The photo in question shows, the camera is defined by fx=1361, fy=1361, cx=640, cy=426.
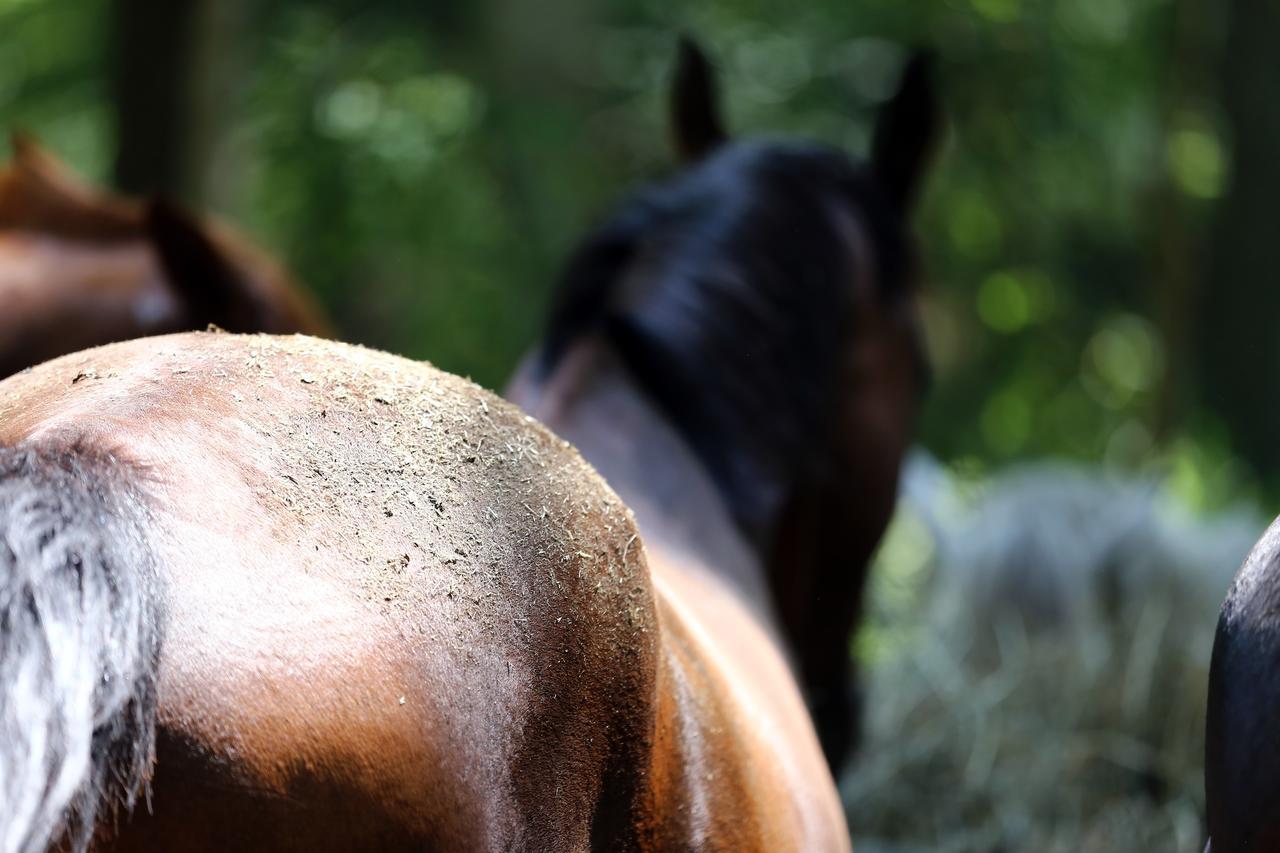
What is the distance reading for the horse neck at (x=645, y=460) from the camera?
205cm

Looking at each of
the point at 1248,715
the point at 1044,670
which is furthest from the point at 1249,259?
the point at 1248,715

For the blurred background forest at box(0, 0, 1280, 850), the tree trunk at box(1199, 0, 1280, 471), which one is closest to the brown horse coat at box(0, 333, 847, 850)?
the blurred background forest at box(0, 0, 1280, 850)

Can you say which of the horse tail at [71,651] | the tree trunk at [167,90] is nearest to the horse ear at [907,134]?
the horse tail at [71,651]

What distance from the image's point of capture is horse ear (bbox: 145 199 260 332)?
3.28 m

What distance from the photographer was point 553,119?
598 cm

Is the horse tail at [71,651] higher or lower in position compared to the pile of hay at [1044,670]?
higher

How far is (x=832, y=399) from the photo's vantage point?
8.61 feet

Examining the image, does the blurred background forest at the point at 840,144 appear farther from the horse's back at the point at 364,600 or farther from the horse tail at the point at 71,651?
the horse tail at the point at 71,651

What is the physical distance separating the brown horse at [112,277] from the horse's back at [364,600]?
2.13 metres

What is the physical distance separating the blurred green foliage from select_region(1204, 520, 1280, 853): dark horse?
4.20 metres

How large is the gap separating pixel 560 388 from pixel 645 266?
1.09ft

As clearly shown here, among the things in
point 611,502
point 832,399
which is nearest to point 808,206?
point 832,399

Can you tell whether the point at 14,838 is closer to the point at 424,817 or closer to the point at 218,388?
the point at 424,817

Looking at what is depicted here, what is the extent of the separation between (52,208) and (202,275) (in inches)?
21.3
